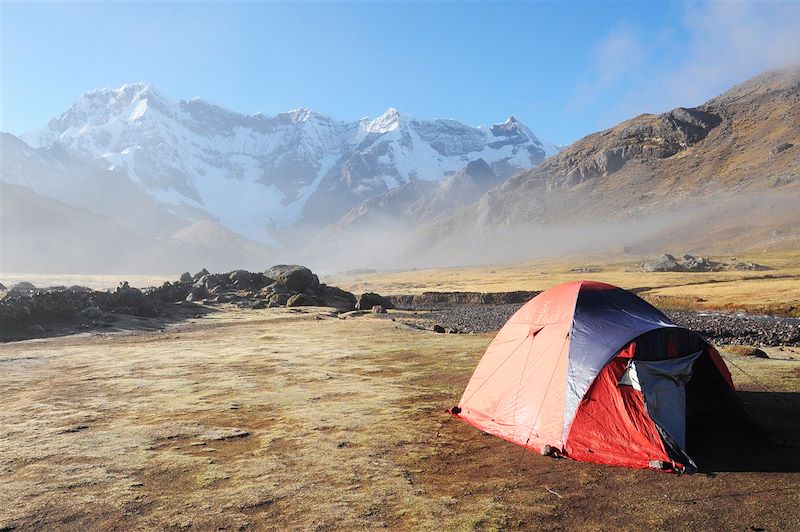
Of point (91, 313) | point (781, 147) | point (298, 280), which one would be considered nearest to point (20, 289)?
point (91, 313)

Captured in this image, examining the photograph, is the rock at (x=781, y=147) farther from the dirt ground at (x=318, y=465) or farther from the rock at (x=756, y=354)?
the dirt ground at (x=318, y=465)

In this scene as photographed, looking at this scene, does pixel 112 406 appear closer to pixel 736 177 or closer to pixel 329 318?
pixel 329 318

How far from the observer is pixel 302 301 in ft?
187

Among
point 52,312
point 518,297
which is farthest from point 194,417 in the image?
point 518,297

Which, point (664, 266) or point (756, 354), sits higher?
point (664, 266)

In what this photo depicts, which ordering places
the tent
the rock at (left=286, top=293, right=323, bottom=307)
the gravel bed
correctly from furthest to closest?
the rock at (left=286, top=293, right=323, bottom=307)
the gravel bed
the tent

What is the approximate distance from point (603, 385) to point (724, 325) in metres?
32.3

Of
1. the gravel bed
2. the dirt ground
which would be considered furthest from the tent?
the gravel bed

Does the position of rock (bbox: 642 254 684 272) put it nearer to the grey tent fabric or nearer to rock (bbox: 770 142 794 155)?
the grey tent fabric

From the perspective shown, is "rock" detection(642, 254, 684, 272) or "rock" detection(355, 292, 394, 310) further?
"rock" detection(642, 254, 684, 272)

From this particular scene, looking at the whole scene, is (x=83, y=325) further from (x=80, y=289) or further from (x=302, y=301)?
(x=80, y=289)

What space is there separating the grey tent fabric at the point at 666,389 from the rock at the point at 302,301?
48.0 m

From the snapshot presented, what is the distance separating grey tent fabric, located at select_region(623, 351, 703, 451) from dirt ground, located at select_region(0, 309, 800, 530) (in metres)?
0.98

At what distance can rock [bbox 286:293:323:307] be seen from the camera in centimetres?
5619
